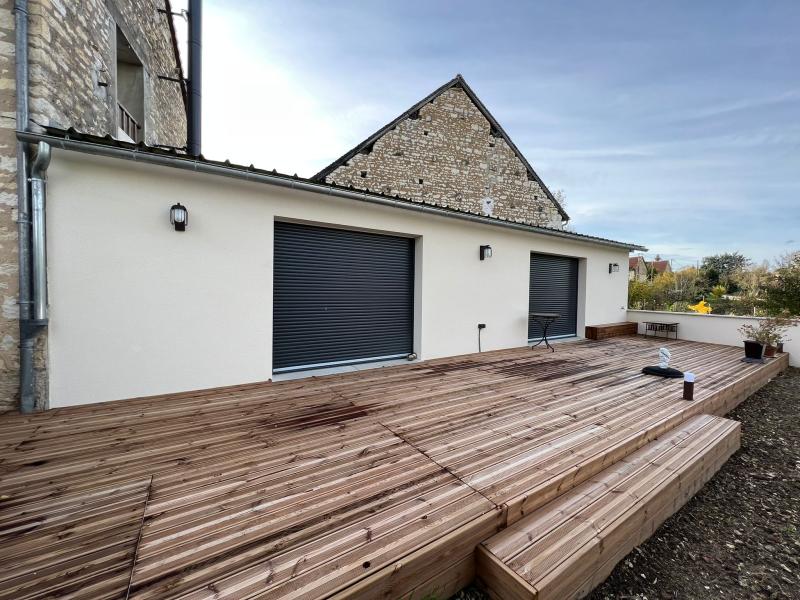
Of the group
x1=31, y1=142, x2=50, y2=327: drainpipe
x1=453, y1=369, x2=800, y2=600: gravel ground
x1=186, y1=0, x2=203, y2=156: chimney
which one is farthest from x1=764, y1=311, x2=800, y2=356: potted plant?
x1=186, y1=0, x2=203, y2=156: chimney

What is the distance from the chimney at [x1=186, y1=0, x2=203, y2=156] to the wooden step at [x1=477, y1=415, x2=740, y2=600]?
316 inches

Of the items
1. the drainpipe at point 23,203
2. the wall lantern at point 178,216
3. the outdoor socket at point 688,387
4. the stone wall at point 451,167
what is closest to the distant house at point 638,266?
the stone wall at point 451,167

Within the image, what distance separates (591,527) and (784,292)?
13506mm

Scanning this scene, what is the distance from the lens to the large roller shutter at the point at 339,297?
4676 millimetres

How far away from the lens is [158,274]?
11.9ft

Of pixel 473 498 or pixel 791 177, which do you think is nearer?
pixel 473 498

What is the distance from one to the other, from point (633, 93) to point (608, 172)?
6.84 meters

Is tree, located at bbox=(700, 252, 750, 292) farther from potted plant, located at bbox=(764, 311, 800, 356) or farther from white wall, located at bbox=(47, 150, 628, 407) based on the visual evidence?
white wall, located at bbox=(47, 150, 628, 407)

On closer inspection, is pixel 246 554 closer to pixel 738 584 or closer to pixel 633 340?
pixel 738 584

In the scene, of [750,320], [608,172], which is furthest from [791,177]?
[750,320]

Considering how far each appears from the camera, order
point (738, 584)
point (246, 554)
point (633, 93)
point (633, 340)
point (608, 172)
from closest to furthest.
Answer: point (246, 554) < point (738, 584) < point (633, 340) < point (633, 93) < point (608, 172)

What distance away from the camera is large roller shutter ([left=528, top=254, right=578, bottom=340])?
7590 millimetres

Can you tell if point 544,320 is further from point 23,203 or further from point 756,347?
point 23,203

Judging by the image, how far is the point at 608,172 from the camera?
1705 centimetres
